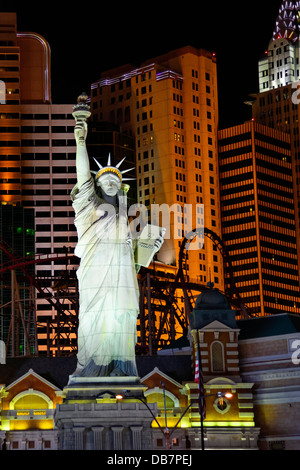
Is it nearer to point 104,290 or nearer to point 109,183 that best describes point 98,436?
point 104,290

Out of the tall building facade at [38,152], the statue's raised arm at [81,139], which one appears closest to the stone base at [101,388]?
the statue's raised arm at [81,139]

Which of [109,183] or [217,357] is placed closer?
[109,183]

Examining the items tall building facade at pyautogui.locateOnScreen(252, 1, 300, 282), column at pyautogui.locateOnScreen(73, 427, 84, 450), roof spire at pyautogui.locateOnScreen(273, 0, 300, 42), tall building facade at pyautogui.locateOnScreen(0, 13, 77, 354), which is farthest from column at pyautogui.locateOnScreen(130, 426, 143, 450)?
roof spire at pyautogui.locateOnScreen(273, 0, 300, 42)

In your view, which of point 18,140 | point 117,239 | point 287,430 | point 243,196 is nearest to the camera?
point 117,239

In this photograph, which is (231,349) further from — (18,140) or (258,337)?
(18,140)

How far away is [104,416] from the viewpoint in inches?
2272

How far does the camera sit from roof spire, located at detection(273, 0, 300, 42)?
19338 centimetres

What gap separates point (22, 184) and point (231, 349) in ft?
327

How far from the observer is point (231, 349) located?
75688 mm

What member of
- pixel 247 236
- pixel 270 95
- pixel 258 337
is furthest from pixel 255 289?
pixel 258 337

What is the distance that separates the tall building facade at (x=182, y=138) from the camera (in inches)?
6959

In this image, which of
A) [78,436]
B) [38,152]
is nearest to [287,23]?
[38,152]

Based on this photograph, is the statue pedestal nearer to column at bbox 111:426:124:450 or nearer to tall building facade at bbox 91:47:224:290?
column at bbox 111:426:124:450

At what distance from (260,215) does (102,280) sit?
120 meters
